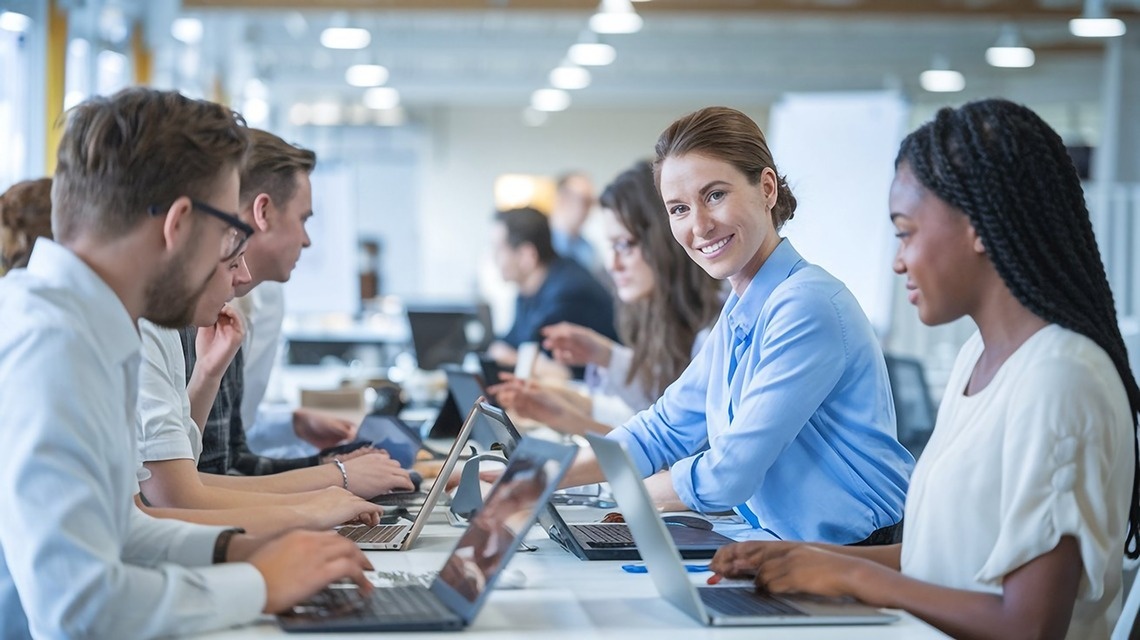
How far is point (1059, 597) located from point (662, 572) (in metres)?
0.51

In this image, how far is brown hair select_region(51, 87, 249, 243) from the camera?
1.61 meters

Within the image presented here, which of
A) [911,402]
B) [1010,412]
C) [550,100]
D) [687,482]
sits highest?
[550,100]

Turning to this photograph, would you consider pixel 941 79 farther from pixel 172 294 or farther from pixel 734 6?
pixel 172 294

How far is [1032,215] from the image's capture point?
5.49 feet

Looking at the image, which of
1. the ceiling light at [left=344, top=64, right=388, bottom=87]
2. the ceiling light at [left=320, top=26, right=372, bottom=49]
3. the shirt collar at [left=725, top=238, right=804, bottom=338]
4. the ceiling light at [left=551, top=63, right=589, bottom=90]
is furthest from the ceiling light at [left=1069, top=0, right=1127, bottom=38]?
the shirt collar at [left=725, top=238, right=804, bottom=338]

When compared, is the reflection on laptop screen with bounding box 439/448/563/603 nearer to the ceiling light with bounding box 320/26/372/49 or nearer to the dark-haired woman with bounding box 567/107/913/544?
the dark-haired woman with bounding box 567/107/913/544

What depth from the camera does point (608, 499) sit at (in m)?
2.86

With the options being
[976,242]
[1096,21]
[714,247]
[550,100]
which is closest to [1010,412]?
[976,242]

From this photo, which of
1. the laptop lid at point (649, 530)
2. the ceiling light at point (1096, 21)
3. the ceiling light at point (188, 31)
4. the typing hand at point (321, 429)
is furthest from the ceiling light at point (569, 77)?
the laptop lid at point (649, 530)

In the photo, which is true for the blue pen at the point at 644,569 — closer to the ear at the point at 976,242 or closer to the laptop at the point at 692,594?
the laptop at the point at 692,594

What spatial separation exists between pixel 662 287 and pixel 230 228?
2.42 meters

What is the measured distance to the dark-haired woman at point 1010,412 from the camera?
5.22ft

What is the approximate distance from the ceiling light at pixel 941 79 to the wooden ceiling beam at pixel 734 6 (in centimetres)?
506

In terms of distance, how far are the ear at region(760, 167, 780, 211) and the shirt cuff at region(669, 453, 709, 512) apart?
569 millimetres
